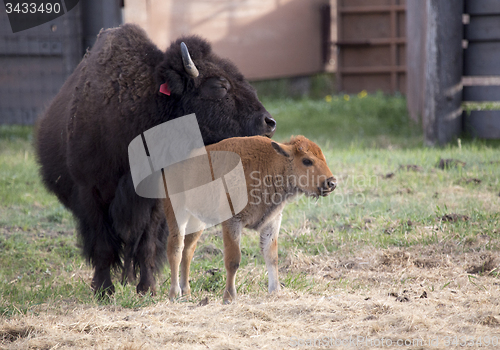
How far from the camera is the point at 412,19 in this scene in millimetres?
10203

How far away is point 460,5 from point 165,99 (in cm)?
500

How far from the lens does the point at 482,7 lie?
7.22m

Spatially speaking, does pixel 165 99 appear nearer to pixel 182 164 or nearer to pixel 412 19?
pixel 182 164

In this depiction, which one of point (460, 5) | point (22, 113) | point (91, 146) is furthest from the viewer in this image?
point (22, 113)

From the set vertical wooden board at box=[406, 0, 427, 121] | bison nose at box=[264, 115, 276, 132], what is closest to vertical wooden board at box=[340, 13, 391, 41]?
vertical wooden board at box=[406, 0, 427, 121]

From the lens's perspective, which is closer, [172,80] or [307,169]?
[307,169]

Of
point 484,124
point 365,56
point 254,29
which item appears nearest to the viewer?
point 484,124

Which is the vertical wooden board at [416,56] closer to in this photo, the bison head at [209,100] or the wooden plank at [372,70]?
the wooden plank at [372,70]

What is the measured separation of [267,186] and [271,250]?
380 millimetres

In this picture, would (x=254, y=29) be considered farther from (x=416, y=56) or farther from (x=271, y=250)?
(x=271, y=250)

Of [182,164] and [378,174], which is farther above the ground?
[182,164]

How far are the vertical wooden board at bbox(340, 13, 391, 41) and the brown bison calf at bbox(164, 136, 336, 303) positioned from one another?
38.0ft

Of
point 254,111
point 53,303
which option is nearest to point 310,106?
point 254,111

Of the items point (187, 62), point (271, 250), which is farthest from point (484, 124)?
point (271, 250)
